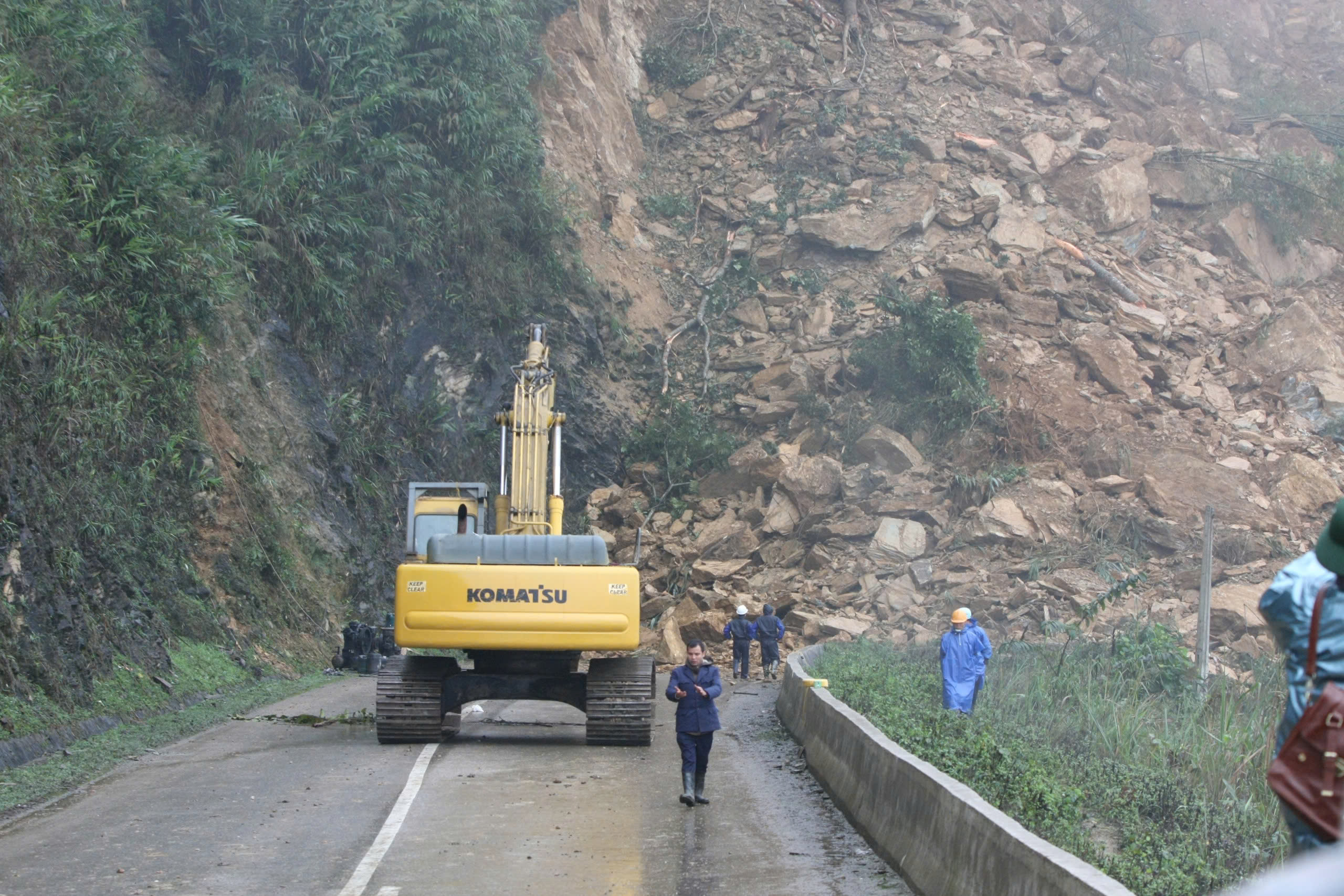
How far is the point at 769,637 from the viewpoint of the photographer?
24.5 meters

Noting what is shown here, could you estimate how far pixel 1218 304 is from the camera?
37.4 meters

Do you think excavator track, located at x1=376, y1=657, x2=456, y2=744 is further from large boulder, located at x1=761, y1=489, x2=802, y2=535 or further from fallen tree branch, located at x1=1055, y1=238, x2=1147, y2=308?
fallen tree branch, located at x1=1055, y1=238, x2=1147, y2=308

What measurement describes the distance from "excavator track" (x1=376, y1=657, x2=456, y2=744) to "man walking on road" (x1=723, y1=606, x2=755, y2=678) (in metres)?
11.1

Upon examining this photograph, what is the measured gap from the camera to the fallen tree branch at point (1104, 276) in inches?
1453

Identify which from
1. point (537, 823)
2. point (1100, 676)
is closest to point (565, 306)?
point (1100, 676)

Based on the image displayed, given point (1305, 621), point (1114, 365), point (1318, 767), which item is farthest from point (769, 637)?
point (1318, 767)

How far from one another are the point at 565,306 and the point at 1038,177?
1595cm

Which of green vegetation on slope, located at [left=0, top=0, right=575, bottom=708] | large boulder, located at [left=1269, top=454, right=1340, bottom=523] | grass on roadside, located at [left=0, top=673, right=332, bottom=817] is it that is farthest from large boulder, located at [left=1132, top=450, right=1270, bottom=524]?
grass on roadside, located at [left=0, top=673, right=332, bottom=817]

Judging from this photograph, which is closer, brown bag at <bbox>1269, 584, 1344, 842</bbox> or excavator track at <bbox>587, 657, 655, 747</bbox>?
brown bag at <bbox>1269, 584, 1344, 842</bbox>

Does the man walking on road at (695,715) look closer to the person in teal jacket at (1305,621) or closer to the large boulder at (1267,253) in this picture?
the person in teal jacket at (1305,621)

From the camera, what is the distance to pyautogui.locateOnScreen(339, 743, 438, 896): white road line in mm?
7477

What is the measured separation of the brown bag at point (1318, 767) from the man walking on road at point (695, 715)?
7.10 metres

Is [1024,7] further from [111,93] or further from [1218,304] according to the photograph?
[111,93]

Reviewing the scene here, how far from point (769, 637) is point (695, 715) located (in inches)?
564
